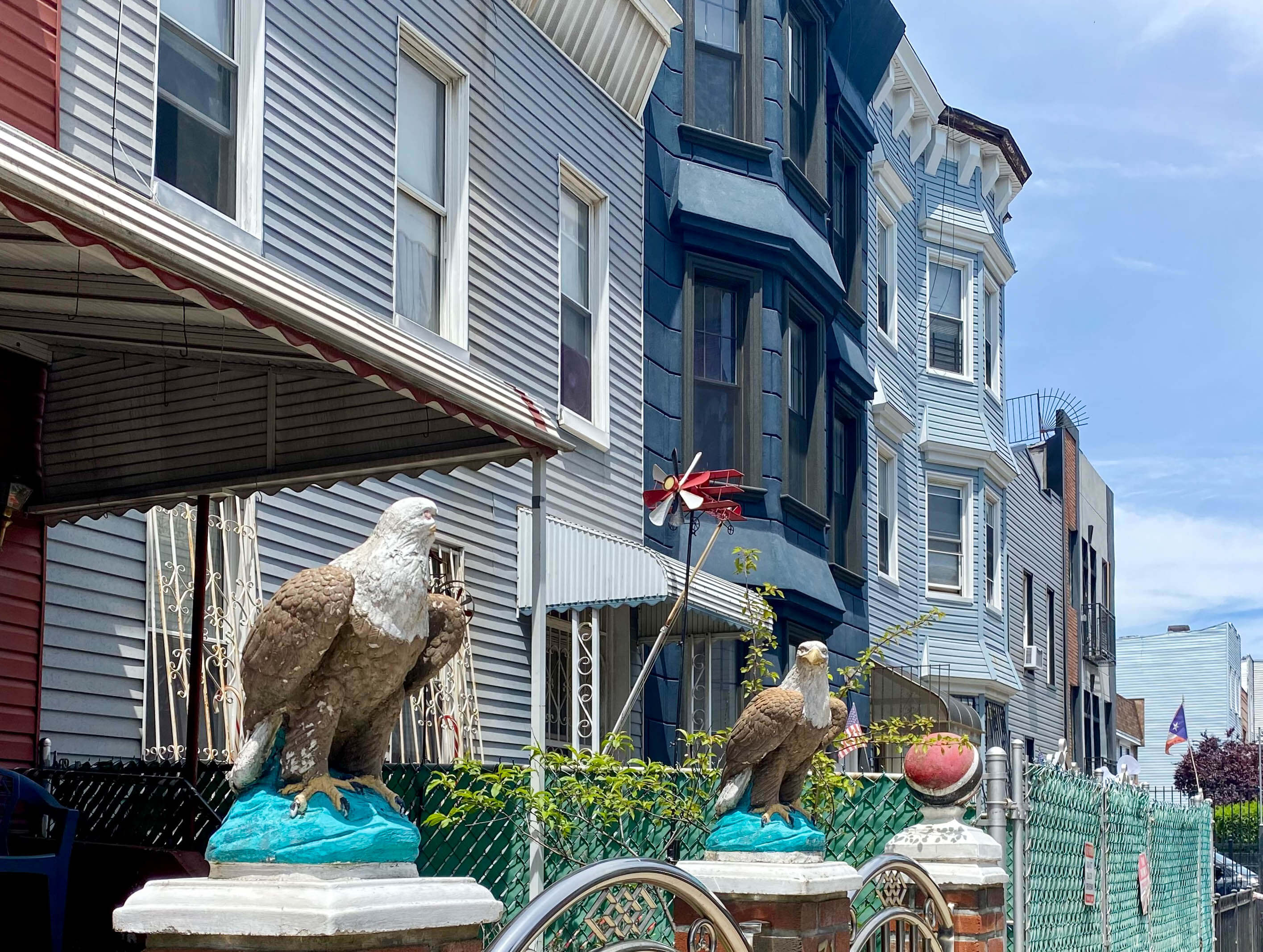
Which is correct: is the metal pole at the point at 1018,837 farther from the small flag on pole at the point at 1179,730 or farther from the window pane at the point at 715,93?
the small flag on pole at the point at 1179,730

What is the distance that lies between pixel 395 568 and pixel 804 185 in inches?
570

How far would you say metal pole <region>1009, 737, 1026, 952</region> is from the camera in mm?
8594

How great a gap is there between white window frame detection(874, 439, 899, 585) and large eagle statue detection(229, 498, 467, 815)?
1860 cm

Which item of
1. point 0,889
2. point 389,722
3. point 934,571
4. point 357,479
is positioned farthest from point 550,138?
point 934,571

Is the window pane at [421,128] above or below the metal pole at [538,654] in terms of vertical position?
above

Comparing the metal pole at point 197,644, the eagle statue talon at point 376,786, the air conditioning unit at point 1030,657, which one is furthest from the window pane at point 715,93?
the air conditioning unit at point 1030,657

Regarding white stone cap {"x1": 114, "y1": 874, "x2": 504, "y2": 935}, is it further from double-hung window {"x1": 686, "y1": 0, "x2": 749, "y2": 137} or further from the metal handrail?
double-hung window {"x1": 686, "y1": 0, "x2": 749, "y2": 137}

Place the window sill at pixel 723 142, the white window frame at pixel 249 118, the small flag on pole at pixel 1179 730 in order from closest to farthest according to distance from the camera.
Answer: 1. the white window frame at pixel 249 118
2. the window sill at pixel 723 142
3. the small flag on pole at pixel 1179 730

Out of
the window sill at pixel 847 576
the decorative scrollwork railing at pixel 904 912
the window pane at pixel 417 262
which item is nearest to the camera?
the decorative scrollwork railing at pixel 904 912

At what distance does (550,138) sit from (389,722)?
10397mm

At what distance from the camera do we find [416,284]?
1195 cm

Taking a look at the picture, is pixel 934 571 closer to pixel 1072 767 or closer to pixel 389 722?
pixel 1072 767

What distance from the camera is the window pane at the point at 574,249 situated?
14.2 meters

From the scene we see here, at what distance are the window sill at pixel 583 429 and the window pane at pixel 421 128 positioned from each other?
2.23 m
